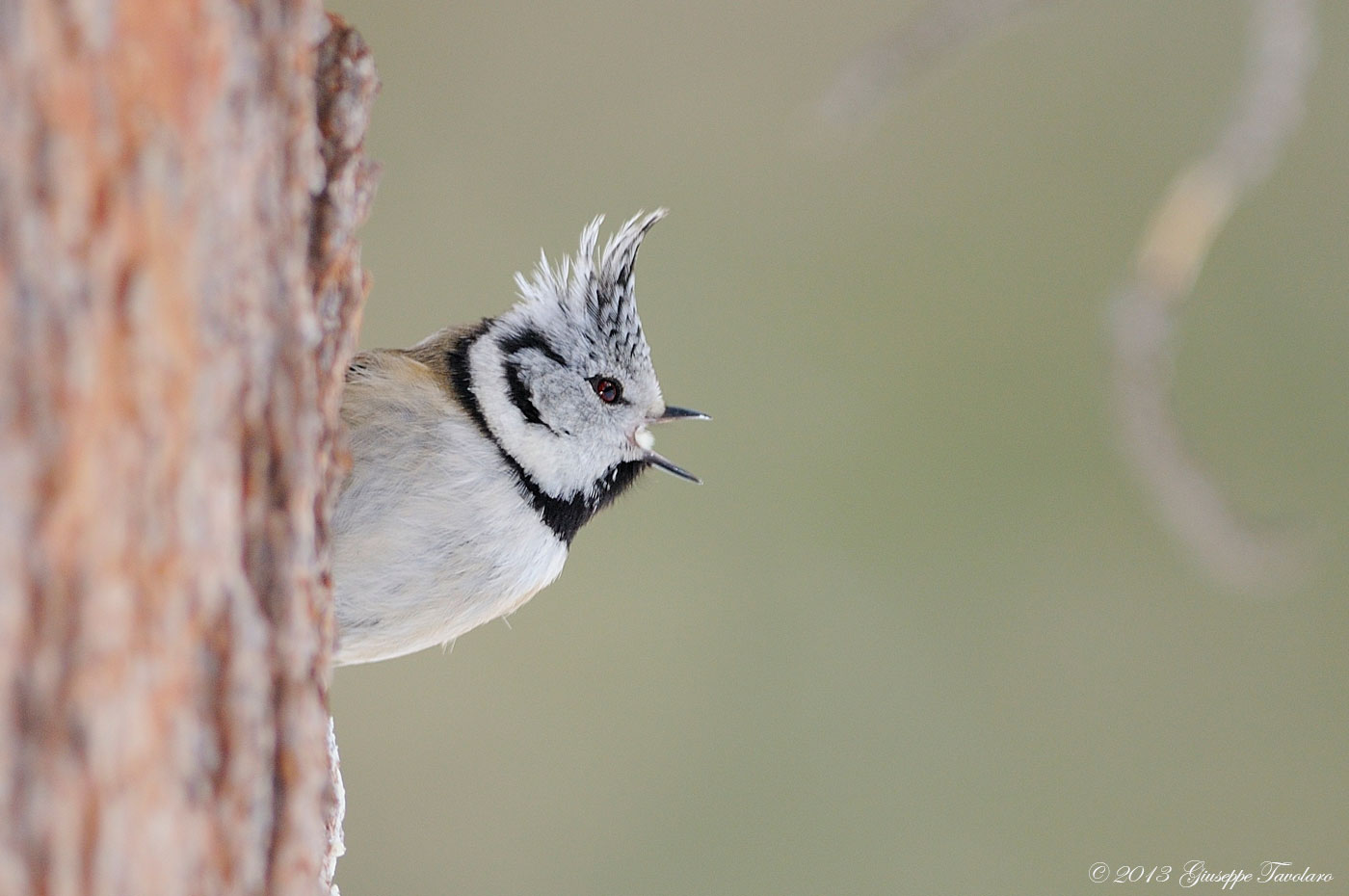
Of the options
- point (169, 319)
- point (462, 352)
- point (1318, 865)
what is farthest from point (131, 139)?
point (1318, 865)

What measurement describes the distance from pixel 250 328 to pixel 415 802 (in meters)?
2.82

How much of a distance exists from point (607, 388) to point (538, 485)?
279mm

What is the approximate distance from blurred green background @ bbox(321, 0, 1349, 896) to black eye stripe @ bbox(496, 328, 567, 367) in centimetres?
123

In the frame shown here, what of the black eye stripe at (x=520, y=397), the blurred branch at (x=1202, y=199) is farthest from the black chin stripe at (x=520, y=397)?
the blurred branch at (x=1202, y=199)

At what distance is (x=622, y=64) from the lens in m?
3.50

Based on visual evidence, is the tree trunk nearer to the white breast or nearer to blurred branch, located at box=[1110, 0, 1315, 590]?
the white breast

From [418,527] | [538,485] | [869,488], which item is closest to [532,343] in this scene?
[538,485]

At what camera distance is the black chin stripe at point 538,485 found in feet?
6.56

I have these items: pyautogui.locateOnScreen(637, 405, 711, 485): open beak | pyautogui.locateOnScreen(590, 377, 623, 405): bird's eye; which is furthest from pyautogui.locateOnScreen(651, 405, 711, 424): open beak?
pyautogui.locateOnScreen(590, 377, 623, 405): bird's eye

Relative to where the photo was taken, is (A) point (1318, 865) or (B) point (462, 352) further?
(A) point (1318, 865)

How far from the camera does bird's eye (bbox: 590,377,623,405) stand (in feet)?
7.29

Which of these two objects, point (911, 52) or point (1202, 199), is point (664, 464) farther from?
point (1202, 199)

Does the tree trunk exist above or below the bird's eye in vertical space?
below

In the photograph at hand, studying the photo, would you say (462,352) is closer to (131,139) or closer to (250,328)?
(250,328)
